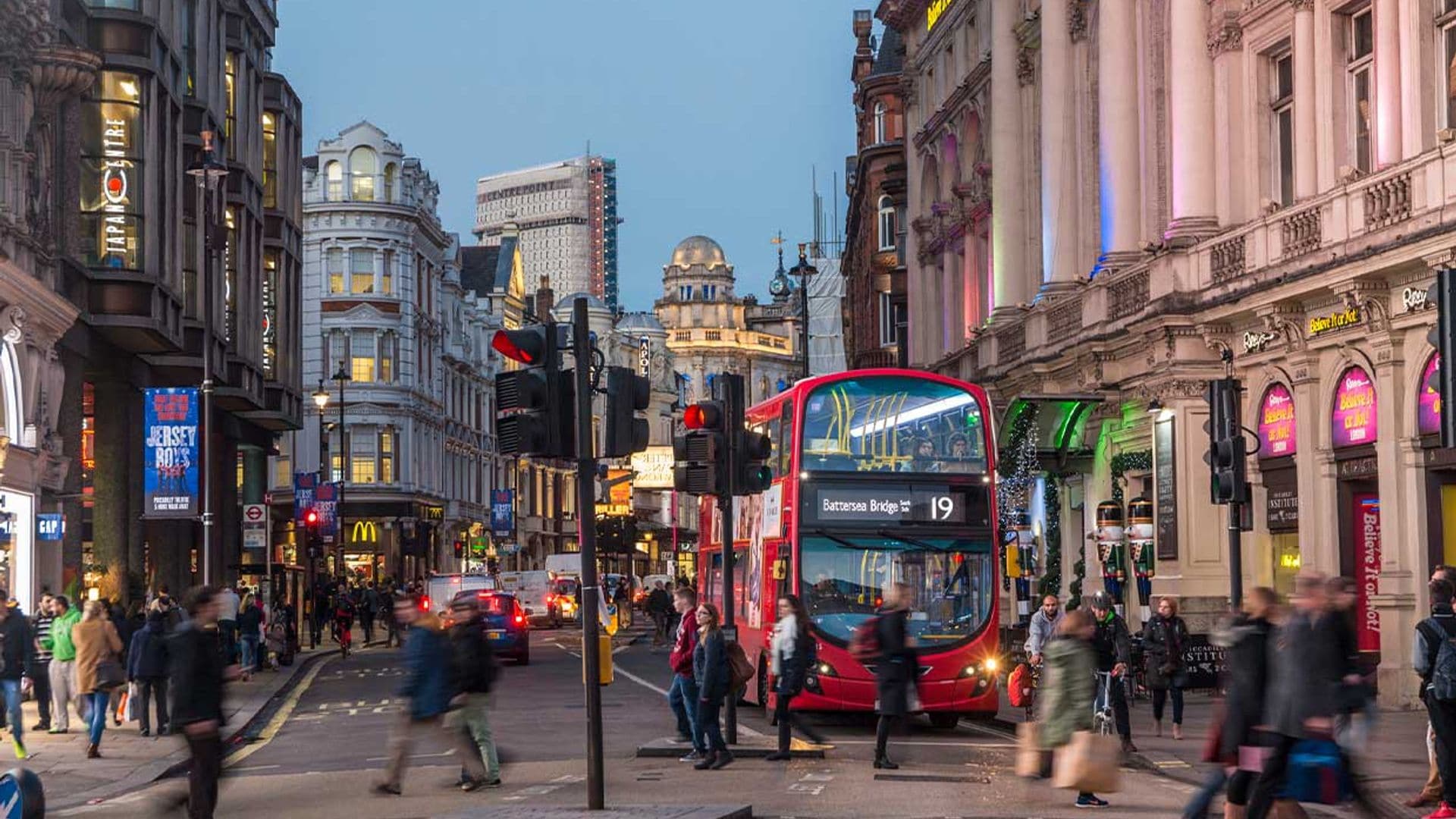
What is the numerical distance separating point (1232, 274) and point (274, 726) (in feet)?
51.3

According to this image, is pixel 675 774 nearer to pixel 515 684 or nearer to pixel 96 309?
pixel 515 684

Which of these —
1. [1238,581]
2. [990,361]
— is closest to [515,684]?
[990,361]

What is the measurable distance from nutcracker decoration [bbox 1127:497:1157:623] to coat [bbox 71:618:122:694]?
55.3 ft

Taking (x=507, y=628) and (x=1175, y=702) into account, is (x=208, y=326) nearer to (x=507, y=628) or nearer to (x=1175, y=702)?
(x=507, y=628)

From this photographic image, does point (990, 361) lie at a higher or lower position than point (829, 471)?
higher

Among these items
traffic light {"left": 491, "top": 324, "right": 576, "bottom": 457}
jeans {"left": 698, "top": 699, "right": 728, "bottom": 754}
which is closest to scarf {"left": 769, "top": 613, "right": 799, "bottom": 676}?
jeans {"left": 698, "top": 699, "right": 728, "bottom": 754}

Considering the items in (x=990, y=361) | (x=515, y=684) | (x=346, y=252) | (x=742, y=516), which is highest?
(x=346, y=252)

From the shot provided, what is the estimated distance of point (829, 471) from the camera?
26.6 m

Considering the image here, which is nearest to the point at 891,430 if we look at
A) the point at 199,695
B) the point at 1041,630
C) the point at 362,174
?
the point at 1041,630

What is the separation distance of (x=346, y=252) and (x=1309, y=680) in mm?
83740

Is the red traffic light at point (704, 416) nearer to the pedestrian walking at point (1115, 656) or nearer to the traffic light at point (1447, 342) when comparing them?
the pedestrian walking at point (1115, 656)

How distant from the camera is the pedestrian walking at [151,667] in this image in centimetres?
2714

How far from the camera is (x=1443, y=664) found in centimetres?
1655

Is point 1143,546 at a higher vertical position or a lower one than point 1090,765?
higher
